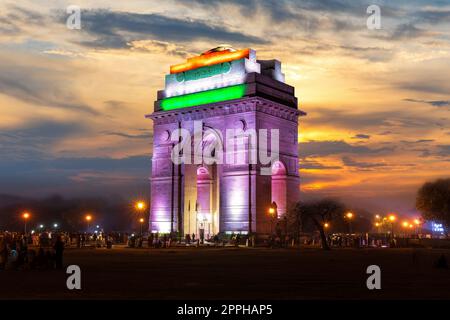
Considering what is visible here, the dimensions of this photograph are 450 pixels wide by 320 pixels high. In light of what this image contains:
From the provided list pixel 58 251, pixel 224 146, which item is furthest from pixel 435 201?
pixel 58 251

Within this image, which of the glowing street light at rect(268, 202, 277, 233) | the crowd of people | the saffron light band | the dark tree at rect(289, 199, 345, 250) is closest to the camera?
the crowd of people

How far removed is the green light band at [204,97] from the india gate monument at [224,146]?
0.11m

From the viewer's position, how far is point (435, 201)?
3484 inches

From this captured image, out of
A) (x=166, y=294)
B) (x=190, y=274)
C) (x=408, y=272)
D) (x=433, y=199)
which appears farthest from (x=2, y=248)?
(x=433, y=199)

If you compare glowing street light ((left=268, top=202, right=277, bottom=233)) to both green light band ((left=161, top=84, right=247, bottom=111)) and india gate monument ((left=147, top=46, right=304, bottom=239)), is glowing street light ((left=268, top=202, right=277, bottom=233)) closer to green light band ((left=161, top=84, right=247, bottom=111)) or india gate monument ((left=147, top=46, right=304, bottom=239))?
india gate monument ((left=147, top=46, right=304, bottom=239))

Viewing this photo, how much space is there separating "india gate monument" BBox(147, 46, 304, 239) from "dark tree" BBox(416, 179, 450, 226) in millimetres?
29889

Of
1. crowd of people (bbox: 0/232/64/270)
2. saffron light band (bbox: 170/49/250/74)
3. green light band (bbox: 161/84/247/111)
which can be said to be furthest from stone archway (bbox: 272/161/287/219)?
crowd of people (bbox: 0/232/64/270)

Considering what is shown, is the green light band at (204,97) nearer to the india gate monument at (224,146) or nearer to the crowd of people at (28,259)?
the india gate monument at (224,146)

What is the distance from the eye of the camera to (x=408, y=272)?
24.8 meters

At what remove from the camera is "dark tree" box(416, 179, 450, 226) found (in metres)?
87.1

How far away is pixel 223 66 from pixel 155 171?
14.8m

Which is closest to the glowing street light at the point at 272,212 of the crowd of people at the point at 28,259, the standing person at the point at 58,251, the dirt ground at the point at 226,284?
the dirt ground at the point at 226,284

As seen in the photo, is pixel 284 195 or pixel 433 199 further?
pixel 433 199
